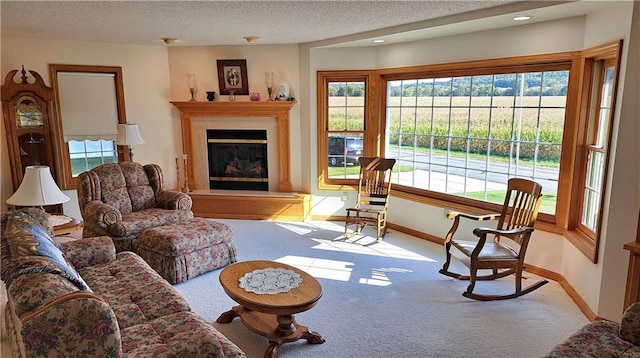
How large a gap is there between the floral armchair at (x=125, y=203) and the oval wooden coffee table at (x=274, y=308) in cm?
149

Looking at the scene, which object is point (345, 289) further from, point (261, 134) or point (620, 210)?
point (261, 134)

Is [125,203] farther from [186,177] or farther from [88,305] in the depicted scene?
[88,305]

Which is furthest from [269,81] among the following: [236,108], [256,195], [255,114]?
[256,195]

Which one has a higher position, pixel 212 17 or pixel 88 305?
pixel 212 17

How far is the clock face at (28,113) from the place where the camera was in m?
4.71

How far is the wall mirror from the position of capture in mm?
5156

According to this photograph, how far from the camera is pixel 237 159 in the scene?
616cm

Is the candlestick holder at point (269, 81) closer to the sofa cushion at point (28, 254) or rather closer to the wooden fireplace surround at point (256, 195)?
the wooden fireplace surround at point (256, 195)

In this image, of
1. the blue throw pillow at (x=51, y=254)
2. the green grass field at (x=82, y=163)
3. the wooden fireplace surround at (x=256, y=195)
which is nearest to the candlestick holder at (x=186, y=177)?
the wooden fireplace surround at (x=256, y=195)

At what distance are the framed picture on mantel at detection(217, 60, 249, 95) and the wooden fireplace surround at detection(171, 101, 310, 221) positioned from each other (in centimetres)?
23

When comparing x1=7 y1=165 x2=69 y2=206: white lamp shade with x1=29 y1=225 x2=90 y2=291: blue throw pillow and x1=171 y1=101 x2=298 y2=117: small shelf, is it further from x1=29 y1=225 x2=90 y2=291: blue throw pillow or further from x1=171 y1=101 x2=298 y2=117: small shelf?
x1=171 y1=101 x2=298 y2=117: small shelf

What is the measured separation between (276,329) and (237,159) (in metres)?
3.79

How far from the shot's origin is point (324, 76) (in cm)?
551

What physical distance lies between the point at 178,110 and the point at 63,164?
1.68 metres
